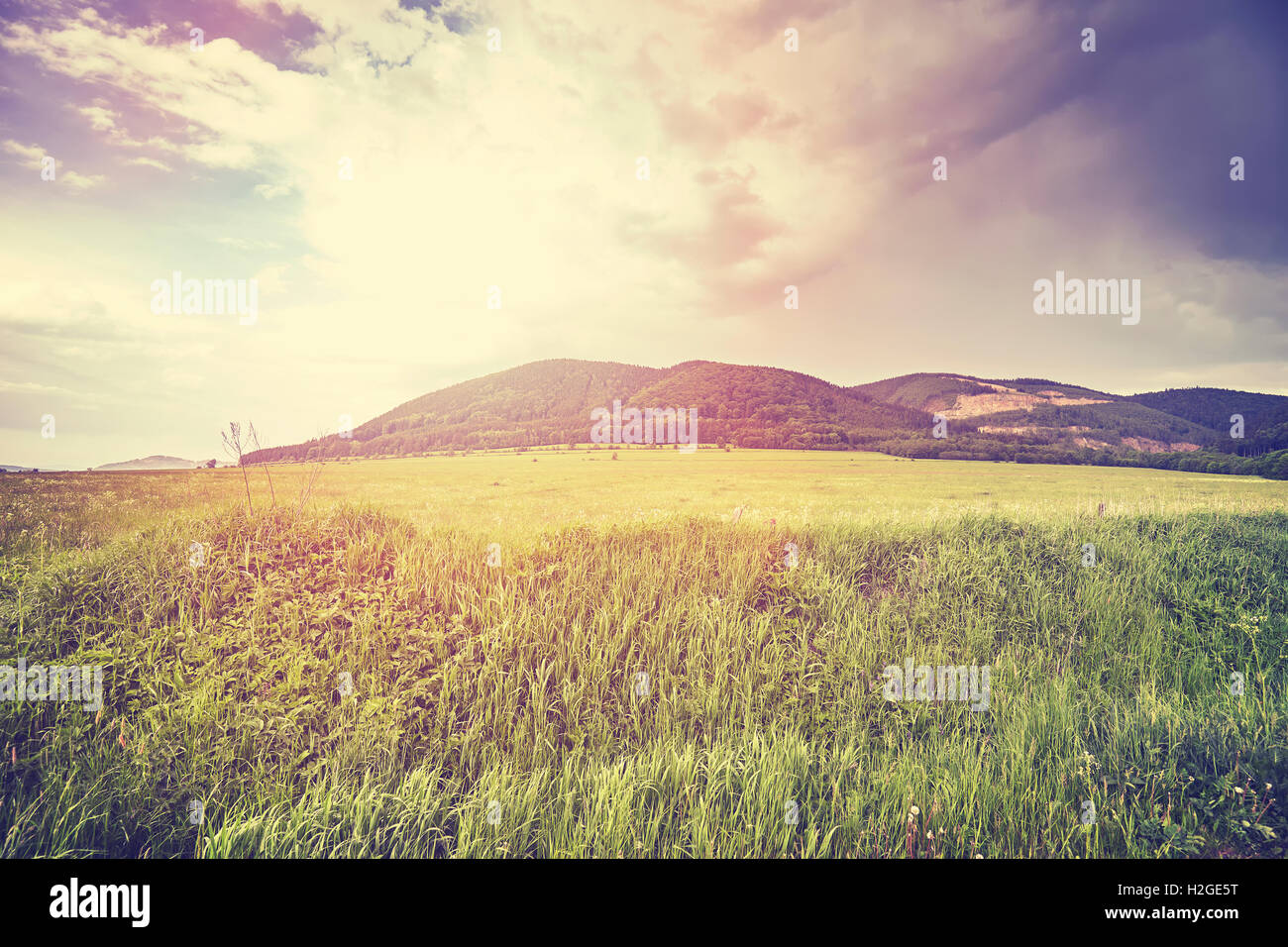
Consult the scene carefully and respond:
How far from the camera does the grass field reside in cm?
410

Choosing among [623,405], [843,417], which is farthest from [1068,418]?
[623,405]

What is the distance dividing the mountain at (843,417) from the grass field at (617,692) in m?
60.5

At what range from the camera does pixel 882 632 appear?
23.6 ft

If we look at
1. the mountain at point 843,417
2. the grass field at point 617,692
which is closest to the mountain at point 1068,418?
the mountain at point 843,417

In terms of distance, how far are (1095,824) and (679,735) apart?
3481 millimetres

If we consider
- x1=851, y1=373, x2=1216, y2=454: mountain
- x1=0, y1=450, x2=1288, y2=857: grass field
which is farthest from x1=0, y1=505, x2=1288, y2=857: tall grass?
x1=851, y1=373, x2=1216, y2=454: mountain

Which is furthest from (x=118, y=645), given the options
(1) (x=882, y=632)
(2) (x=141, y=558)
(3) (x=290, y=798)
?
(1) (x=882, y=632)

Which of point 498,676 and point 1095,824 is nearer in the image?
point 1095,824

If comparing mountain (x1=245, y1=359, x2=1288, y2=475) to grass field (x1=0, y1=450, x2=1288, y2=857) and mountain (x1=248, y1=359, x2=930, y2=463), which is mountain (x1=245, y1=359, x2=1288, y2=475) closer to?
mountain (x1=248, y1=359, x2=930, y2=463)

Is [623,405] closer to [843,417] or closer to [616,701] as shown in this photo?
[843,417]

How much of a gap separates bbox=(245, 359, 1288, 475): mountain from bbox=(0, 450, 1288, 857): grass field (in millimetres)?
60510

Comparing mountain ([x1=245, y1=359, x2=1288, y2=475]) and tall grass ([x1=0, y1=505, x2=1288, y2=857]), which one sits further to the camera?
mountain ([x1=245, y1=359, x2=1288, y2=475])
